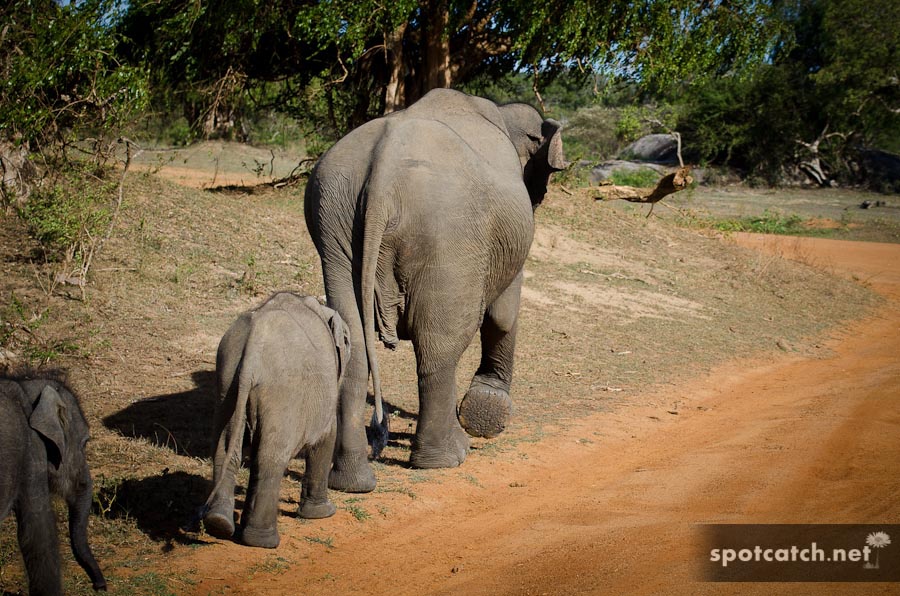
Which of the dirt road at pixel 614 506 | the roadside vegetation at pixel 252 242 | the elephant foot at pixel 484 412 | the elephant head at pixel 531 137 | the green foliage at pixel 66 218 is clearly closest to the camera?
the dirt road at pixel 614 506

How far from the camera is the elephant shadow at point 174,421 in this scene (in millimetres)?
5855

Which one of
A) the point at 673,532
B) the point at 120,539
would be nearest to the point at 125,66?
the point at 120,539

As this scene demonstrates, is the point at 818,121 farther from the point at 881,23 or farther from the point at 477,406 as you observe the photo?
the point at 477,406

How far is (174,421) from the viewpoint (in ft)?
20.8

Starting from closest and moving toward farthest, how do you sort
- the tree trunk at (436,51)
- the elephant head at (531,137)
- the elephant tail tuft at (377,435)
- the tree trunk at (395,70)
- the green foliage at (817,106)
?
the elephant tail tuft at (377,435) → the elephant head at (531,137) → the tree trunk at (436,51) → the tree trunk at (395,70) → the green foliage at (817,106)

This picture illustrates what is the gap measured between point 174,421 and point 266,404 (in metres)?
2.56

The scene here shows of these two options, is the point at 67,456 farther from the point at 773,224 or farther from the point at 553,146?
the point at 773,224

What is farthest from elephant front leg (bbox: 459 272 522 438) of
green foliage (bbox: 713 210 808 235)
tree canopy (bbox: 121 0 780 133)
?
green foliage (bbox: 713 210 808 235)

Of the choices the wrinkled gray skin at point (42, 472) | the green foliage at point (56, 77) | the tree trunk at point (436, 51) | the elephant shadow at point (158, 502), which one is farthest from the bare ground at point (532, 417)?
the tree trunk at point (436, 51)

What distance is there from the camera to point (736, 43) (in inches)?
598

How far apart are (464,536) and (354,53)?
10.2 meters

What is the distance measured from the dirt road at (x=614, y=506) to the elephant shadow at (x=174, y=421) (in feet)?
4.92

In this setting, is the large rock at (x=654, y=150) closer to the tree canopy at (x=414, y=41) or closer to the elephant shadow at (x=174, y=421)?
the tree canopy at (x=414, y=41)

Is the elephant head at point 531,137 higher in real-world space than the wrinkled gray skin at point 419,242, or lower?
higher
